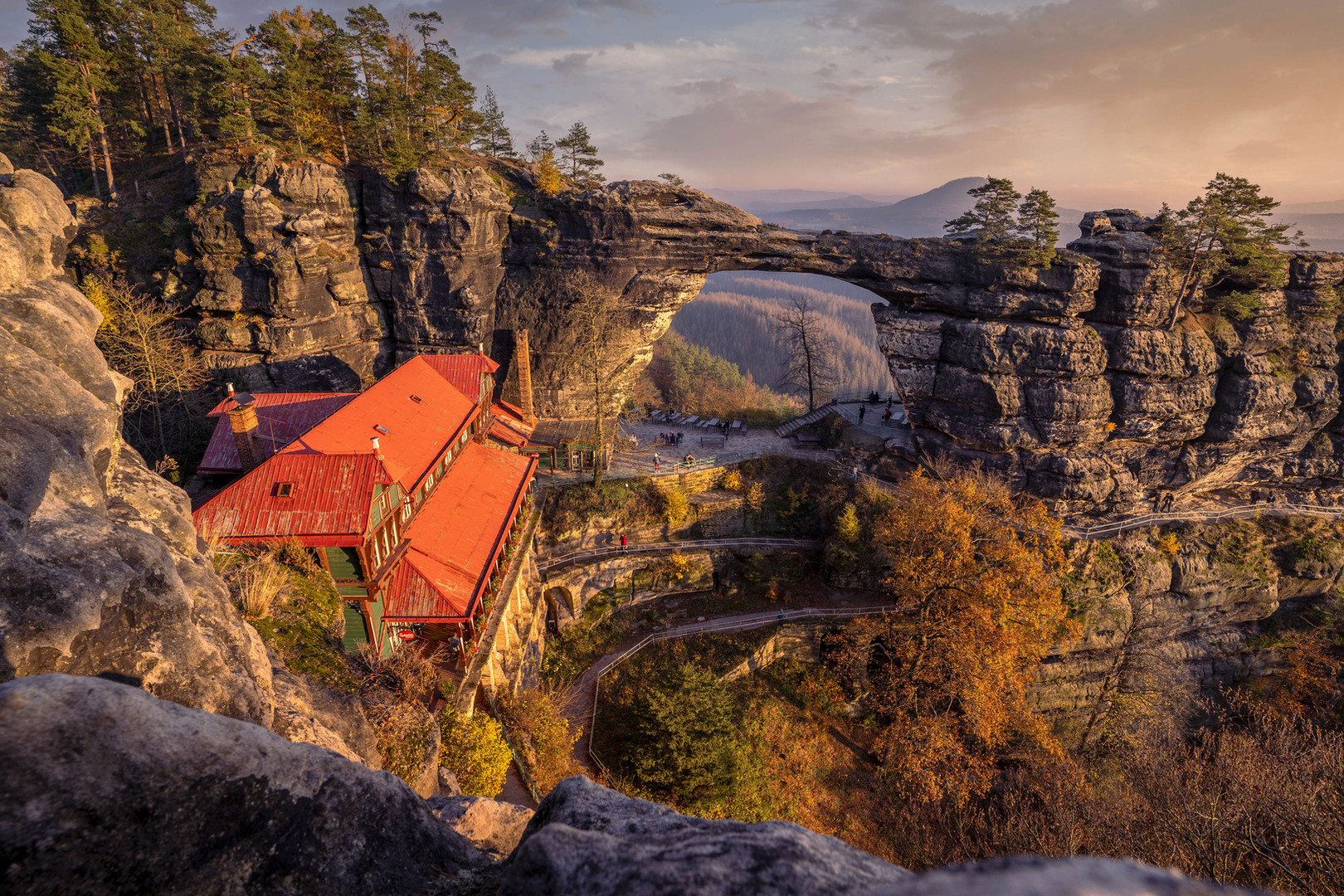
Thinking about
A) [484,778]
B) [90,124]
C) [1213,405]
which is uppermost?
[90,124]

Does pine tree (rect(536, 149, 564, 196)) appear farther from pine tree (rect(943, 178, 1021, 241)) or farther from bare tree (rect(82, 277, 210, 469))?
pine tree (rect(943, 178, 1021, 241))

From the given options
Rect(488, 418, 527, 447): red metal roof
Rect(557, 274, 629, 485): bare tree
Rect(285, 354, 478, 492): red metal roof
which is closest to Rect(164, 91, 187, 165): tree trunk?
Rect(285, 354, 478, 492): red metal roof

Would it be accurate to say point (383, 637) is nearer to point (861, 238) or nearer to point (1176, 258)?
point (861, 238)

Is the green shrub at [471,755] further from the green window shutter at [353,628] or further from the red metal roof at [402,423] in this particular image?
the red metal roof at [402,423]

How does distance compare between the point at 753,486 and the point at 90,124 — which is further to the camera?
the point at 753,486

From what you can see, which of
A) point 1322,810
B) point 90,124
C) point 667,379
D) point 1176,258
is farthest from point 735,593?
point 667,379

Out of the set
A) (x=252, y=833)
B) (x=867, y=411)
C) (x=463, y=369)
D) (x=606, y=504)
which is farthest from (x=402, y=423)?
(x=867, y=411)
